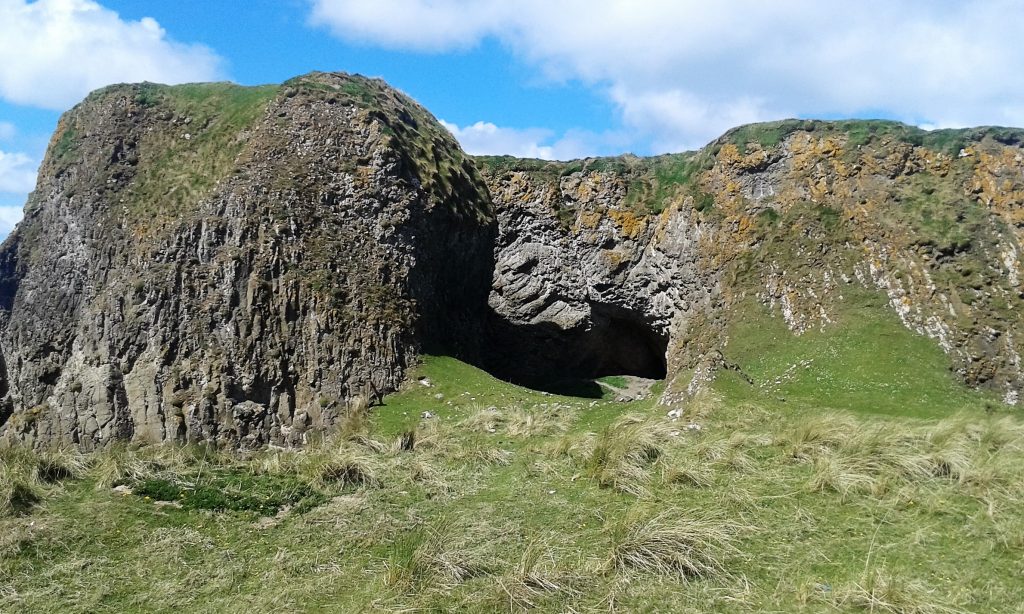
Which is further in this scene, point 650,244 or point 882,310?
point 650,244

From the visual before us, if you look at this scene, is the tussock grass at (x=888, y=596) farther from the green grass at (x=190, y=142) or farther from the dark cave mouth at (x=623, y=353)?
the dark cave mouth at (x=623, y=353)

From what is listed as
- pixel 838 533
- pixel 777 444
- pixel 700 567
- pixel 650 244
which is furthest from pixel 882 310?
pixel 700 567

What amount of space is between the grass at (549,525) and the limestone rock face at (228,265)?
12.8 meters

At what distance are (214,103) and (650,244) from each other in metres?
23.0

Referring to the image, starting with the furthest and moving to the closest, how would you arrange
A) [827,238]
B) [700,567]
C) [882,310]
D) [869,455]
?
[827,238] < [882,310] < [869,455] < [700,567]

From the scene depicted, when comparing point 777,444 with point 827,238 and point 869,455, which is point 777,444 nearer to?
point 869,455

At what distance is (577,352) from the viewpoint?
36.8m

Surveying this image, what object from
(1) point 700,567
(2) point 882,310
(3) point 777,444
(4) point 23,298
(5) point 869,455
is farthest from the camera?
(4) point 23,298

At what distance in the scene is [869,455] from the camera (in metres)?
11.4

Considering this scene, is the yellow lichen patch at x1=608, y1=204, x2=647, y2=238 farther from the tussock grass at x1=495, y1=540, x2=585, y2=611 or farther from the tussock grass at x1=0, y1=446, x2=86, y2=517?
the tussock grass at x1=495, y1=540, x2=585, y2=611

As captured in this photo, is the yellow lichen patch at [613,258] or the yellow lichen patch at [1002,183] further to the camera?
the yellow lichen patch at [613,258]

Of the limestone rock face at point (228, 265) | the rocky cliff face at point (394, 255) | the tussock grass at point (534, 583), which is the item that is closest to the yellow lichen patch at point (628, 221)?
the rocky cliff face at point (394, 255)

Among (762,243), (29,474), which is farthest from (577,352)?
(29,474)

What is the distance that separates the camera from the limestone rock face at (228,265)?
25844 millimetres
